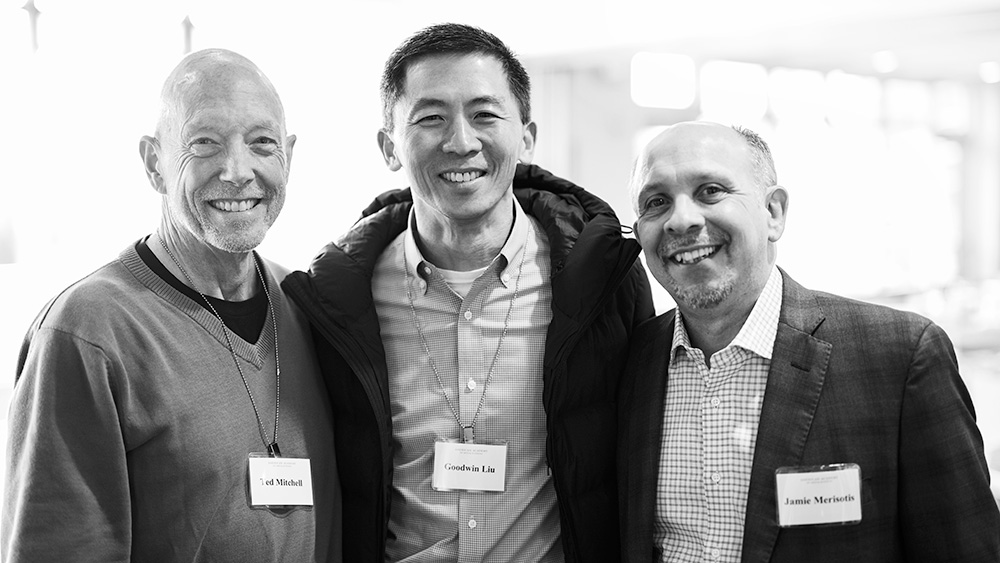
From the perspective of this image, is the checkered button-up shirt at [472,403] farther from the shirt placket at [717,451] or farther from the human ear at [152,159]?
the human ear at [152,159]

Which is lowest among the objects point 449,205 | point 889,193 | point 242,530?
point 242,530

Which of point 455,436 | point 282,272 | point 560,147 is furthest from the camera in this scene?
point 560,147

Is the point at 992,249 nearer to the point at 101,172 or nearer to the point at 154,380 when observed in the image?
the point at 154,380

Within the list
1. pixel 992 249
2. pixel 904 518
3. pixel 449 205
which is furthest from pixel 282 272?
pixel 992 249

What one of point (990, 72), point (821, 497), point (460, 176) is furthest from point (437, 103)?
point (990, 72)

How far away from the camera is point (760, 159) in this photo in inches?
76.8

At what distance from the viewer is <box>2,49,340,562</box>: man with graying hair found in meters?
1.63

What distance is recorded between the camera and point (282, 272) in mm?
2297

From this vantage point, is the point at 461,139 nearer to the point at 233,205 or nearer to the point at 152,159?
the point at 233,205

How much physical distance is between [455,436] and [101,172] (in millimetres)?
3645

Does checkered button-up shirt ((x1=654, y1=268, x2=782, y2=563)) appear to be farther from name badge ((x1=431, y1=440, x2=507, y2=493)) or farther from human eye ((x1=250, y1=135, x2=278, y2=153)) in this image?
human eye ((x1=250, y1=135, x2=278, y2=153))

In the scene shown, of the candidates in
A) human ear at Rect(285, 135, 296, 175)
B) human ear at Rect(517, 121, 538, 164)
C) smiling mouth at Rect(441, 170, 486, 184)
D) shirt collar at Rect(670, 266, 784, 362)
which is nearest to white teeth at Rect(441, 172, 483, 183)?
smiling mouth at Rect(441, 170, 486, 184)

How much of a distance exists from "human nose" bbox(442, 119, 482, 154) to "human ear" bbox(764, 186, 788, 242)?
650 mm

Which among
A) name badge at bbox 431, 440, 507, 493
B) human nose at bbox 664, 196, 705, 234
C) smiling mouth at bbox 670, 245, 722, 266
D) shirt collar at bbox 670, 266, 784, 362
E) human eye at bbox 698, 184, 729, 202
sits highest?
human eye at bbox 698, 184, 729, 202
